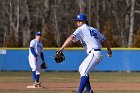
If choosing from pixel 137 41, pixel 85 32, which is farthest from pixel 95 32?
pixel 137 41

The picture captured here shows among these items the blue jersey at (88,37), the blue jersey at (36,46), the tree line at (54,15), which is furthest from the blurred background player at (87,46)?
the tree line at (54,15)

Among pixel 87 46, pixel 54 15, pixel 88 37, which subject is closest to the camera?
pixel 88 37

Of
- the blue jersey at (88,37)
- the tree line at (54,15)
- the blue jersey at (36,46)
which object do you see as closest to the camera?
the blue jersey at (88,37)

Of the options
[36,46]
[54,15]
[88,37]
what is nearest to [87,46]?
[88,37]

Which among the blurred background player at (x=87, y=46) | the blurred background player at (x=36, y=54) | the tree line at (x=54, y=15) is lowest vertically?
the tree line at (x=54, y=15)

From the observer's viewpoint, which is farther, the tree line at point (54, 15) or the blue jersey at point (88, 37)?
the tree line at point (54, 15)

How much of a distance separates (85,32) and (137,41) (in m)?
26.2

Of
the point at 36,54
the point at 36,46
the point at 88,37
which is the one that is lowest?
the point at 36,54

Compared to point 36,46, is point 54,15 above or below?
below

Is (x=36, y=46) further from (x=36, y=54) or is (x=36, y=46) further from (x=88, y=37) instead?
(x=88, y=37)

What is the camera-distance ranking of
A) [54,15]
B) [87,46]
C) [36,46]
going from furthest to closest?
1. [54,15]
2. [36,46]
3. [87,46]

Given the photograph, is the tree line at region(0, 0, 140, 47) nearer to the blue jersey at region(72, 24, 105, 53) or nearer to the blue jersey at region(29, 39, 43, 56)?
the blue jersey at region(29, 39, 43, 56)

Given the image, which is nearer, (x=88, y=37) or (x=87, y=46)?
(x=88, y=37)

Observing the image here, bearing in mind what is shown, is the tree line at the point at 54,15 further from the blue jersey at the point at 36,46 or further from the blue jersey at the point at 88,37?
the blue jersey at the point at 88,37
